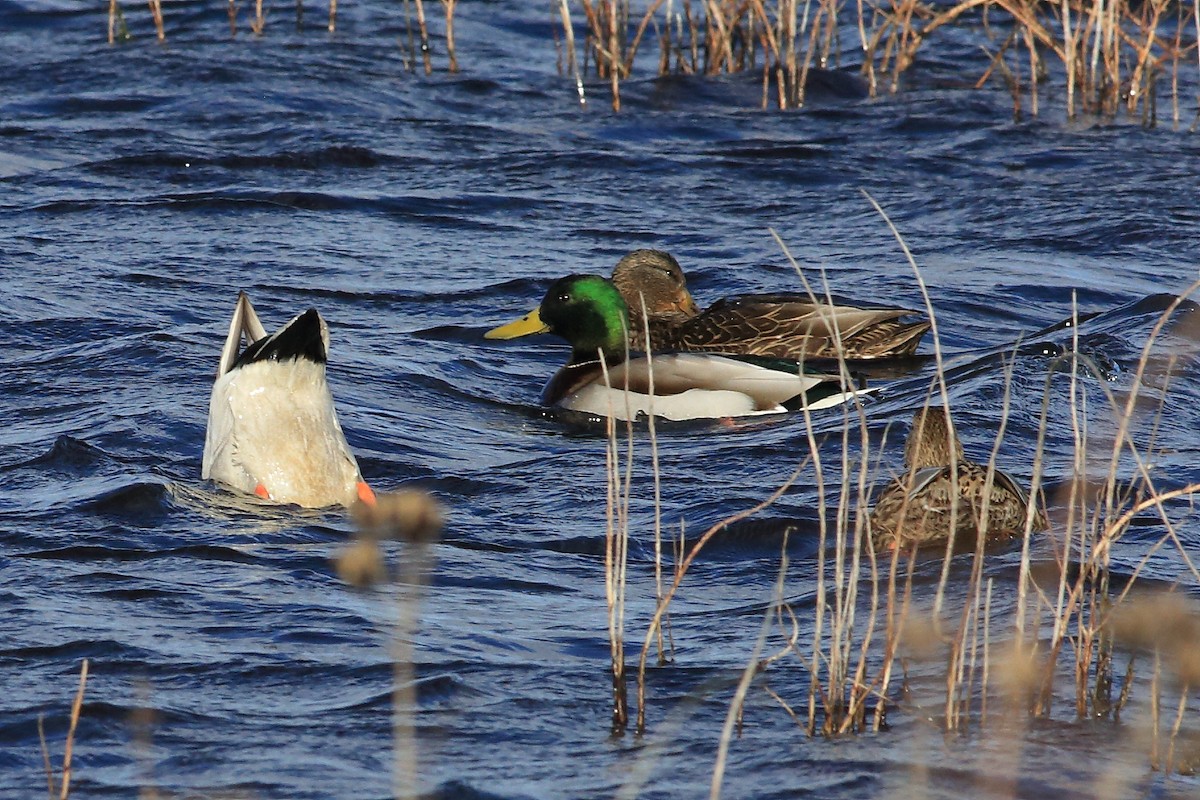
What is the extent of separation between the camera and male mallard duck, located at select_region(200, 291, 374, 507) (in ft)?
23.0

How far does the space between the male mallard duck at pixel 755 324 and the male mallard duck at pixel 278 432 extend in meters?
3.30

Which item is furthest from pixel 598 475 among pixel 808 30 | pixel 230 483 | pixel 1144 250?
pixel 808 30

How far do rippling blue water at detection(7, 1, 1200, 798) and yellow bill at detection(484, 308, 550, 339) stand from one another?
0.29m

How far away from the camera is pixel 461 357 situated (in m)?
10.2

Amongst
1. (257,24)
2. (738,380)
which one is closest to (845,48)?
(257,24)

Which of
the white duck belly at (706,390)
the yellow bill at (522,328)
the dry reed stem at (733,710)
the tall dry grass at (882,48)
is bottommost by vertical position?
the white duck belly at (706,390)

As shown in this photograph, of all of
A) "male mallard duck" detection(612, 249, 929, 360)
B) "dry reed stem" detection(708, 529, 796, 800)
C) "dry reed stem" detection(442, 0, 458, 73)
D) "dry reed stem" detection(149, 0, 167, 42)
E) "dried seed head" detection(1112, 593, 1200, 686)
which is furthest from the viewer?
"dry reed stem" detection(149, 0, 167, 42)

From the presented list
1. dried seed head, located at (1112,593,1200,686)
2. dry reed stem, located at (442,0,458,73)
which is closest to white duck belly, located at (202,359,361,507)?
dried seed head, located at (1112,593,1200,686)

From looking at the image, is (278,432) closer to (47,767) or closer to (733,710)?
(47,767)

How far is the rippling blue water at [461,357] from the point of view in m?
4.66

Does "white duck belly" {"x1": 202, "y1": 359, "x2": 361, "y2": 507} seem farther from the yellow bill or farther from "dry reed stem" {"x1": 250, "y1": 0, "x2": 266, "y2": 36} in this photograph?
"dry reed stem" {"x1": 250, "y1": 0, "x2": 266, "y2": 36}

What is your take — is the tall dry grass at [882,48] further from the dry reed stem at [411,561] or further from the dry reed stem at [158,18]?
the dry reed stem at [411,561]

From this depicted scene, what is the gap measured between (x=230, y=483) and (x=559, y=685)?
Result: 100 inches

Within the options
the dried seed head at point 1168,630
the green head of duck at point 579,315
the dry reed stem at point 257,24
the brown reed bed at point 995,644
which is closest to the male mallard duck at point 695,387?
the green head of duck at point 579,315
